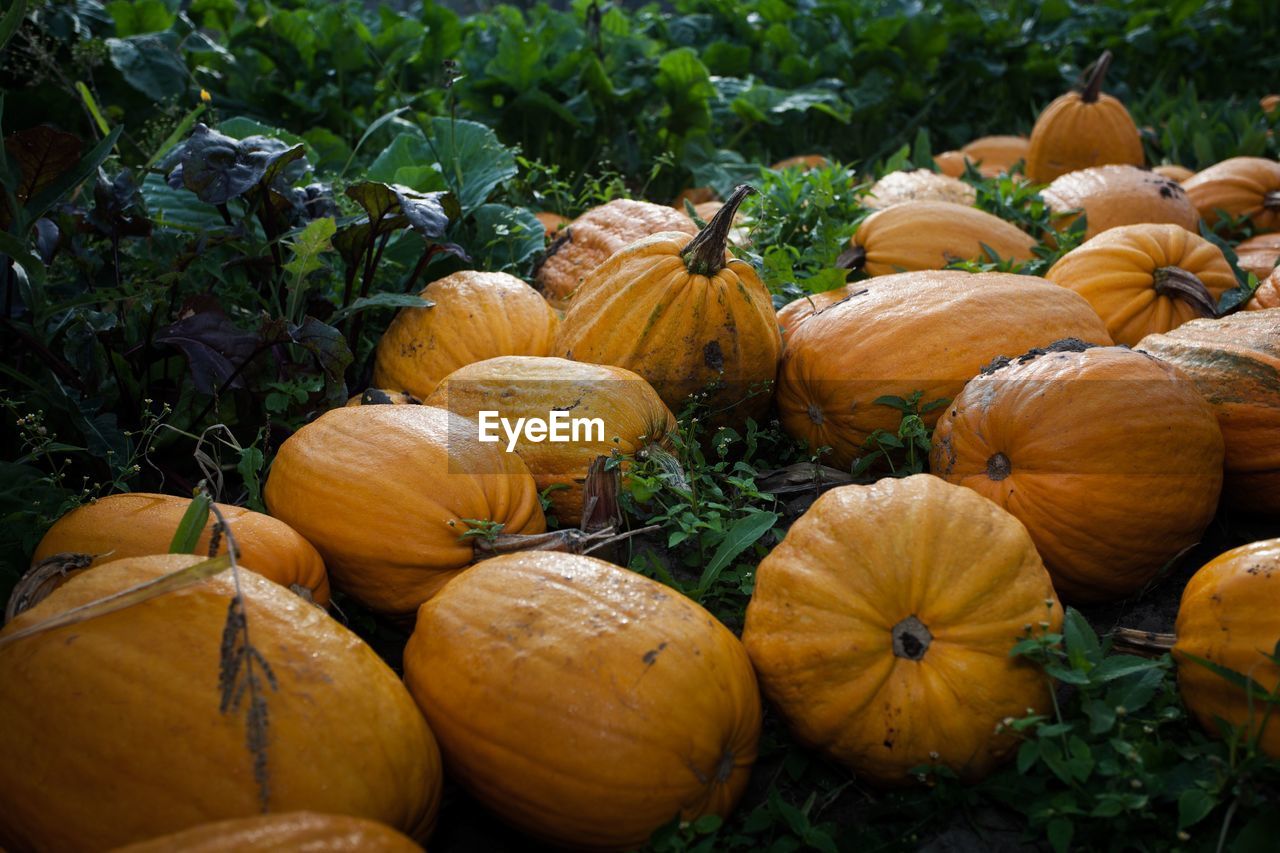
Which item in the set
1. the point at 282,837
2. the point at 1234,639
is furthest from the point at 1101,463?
the point at 282,837

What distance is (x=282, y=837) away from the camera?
1333 millimetres

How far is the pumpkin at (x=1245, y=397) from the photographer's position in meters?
2.46

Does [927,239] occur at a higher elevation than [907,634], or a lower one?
higher

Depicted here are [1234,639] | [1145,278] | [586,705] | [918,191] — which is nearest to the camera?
[586,705]

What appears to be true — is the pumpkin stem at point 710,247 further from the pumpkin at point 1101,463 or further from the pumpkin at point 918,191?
the pumpkin at point 918,191

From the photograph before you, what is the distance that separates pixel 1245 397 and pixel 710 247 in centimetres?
141

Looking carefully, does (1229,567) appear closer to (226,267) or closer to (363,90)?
(226,267)

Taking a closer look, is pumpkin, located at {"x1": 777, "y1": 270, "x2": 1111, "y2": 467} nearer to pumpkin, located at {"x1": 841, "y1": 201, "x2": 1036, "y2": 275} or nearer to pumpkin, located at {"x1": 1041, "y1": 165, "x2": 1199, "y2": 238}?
pumpkin, located at {"x1": 841, "y1": 201, "x2": 1036, "y2": 275}

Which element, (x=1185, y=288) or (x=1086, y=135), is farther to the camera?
(x=1086, y=135)

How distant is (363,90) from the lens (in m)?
5.68

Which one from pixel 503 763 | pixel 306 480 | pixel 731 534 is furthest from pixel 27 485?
pixel 731 534

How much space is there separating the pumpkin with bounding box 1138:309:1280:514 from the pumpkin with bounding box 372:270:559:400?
183 centimetres

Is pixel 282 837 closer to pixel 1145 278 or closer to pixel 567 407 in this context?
pixel 567 407

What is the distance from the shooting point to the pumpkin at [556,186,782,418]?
283 cm
